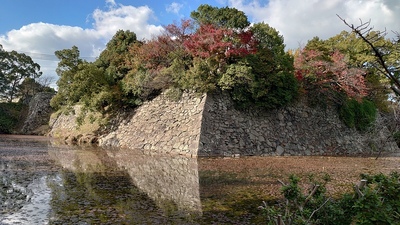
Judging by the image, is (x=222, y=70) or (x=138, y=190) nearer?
(x=138, y=190)

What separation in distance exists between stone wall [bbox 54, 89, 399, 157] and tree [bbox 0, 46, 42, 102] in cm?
2397

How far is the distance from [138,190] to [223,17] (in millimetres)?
12005

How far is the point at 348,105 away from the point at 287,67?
6134mm

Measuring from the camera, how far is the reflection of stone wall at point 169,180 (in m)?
6.68

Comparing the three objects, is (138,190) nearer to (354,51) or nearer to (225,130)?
(225,130)

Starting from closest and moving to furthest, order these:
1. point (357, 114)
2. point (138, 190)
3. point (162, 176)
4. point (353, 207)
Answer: point (353, 207)
point (138, 190)
point (162, 176)
point (357, 114)

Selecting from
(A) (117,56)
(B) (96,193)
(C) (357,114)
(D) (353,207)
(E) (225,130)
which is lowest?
(B) (96,193)

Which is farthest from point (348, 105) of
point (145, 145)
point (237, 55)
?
point (145, 145)

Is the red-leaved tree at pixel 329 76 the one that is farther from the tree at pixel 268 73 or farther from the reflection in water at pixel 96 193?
the reflection in water at pixel 96 193

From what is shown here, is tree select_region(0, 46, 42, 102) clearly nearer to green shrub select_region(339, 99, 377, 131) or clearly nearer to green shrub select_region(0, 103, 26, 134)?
green shrub select_region(0, 103, 26, 134)

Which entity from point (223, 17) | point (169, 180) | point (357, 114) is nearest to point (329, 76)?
point (357, 114)

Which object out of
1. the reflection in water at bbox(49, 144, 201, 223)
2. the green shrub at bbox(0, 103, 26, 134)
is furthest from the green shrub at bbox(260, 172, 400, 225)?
the green shrub at bbox(0, 103, 26, 134)

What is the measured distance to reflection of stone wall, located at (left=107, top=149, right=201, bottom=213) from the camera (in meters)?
6.68

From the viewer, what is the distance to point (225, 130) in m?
16.0
